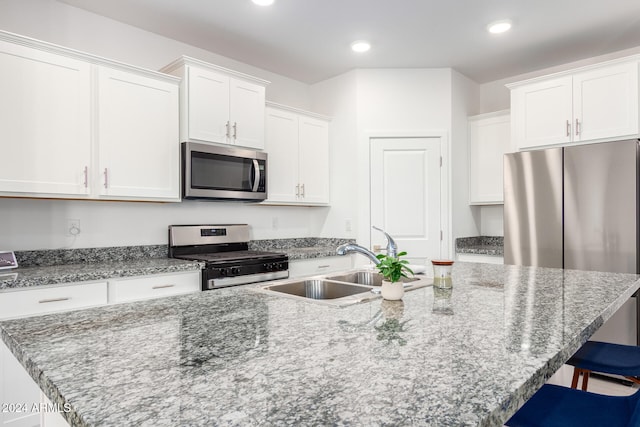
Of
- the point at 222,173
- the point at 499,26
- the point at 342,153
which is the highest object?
the point at 499,26

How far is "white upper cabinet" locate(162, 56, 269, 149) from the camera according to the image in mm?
2949

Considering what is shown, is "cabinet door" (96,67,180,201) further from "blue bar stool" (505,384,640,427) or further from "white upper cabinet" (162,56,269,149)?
"blue bar stool" (505,384,640,427)

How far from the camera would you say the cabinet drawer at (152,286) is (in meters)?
2.30

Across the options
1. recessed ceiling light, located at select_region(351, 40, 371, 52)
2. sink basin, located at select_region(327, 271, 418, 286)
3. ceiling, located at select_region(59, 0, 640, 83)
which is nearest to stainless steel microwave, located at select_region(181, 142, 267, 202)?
ceiling, located at select_region(59, 0, 640, 83)

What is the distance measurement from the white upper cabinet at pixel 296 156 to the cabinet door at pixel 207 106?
0.55 meters

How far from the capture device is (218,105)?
312 centimetres

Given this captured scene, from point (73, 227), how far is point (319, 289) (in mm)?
1845

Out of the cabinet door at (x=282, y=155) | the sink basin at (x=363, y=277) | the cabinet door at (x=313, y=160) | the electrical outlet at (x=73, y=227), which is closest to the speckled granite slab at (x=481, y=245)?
the cabinet door at (x=313, y=160)

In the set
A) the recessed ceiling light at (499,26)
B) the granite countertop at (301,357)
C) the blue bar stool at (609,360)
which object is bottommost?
the blue bar stool at (609,360)

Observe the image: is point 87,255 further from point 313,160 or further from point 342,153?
point 342,153

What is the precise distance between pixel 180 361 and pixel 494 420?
1.86ft

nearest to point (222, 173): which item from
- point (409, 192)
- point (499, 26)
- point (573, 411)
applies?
point (409, 192)

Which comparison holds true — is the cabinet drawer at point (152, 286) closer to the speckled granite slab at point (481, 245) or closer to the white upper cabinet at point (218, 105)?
the white upper cabinet at point (218, 105)

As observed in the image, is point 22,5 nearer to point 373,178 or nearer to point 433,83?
point 373,178
